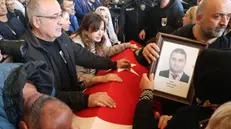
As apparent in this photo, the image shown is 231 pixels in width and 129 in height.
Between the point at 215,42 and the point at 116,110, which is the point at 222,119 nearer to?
the point at 116,110

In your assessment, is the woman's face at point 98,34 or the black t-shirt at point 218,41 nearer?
the black t-shirt at point 218,41

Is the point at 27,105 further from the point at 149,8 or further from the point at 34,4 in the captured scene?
the point at 149,8

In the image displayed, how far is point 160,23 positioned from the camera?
4.14 meters

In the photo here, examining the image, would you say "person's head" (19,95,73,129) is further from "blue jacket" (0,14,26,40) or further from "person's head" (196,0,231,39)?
"blue jacket" (0,14,26,40)

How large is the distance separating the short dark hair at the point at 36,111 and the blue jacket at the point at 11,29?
2.33 m

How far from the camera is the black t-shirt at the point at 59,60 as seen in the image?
195 centimetres

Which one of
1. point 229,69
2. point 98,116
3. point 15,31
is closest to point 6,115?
point 98,116

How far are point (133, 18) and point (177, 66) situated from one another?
3086 mm

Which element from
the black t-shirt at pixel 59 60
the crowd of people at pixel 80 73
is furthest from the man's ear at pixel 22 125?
the black t-shirt at pixel 59 60

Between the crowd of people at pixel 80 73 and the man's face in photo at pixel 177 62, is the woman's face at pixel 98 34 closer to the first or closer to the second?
the crowd of people at pixel 80 73

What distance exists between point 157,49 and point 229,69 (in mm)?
642

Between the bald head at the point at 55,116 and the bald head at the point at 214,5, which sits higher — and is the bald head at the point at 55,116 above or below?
below

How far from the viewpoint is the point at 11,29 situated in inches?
128

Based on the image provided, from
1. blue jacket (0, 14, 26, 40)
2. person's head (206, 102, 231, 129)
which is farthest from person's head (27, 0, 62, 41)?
person's head (206, 102, 231, 129)
